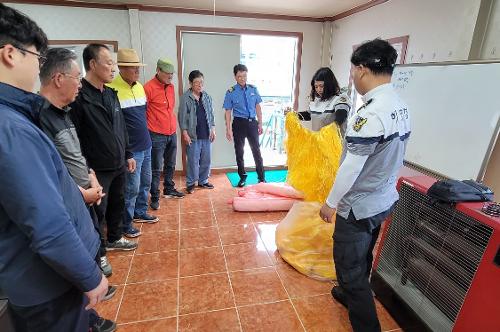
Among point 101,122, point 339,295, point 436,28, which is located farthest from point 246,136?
point 339,295

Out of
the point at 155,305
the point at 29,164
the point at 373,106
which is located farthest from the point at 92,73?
the point at 373,106

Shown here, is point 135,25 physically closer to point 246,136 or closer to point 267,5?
point 267,5

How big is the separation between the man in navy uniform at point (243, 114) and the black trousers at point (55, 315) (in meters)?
2.99

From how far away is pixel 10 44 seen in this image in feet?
2.36

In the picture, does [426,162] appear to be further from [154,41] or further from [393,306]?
[154,41]

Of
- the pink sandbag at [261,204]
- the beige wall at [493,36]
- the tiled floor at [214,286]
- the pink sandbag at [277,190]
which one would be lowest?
the tiled floor at [214,286]

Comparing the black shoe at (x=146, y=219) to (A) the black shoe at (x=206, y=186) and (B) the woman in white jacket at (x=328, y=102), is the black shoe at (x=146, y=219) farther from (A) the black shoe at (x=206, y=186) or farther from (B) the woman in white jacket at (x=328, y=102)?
(B) the woman in white jacket at (x=328, y=102)

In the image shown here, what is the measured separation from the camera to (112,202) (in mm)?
2123

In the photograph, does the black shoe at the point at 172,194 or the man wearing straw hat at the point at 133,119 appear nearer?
the man wearing straw hat at the point at 133,119

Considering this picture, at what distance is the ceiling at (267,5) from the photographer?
3.27 metres

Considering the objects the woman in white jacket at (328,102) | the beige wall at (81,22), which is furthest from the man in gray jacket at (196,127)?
the woman in white jacket at (328,102)

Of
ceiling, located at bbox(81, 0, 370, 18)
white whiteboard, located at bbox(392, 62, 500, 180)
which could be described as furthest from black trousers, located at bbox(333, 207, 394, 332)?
ceiling, located at bbox(81, 0, 370, 18)

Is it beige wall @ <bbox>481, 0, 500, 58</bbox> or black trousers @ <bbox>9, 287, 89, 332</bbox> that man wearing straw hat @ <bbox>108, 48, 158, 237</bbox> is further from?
beige wall @ <bbox>481, 0, 500, 58</bbox>

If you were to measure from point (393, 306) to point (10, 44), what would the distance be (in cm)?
210
